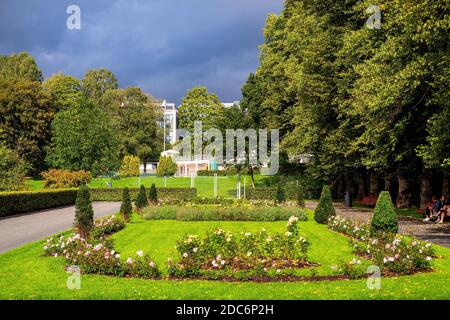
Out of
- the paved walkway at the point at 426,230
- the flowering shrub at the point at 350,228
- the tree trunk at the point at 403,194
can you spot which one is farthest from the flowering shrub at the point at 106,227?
the tree trunk at the point at 403,194

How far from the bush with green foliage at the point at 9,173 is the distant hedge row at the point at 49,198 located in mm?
1947

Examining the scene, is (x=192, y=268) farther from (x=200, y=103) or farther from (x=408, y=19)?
(x=200, y=103)

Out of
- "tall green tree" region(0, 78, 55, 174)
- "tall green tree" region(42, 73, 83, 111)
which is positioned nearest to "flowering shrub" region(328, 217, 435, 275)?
"tall green tree" region(0, 78, 55, 174)

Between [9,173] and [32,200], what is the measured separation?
11.7 feet

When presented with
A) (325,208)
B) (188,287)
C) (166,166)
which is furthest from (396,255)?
(166,166)

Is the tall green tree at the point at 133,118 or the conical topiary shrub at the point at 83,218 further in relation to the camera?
the tall green tree at the point at 133,118

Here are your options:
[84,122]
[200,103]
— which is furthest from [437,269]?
[200,103]

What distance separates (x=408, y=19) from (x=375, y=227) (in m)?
7.43

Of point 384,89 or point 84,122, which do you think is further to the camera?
point 84,122

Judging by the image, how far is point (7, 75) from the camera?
65.7 m

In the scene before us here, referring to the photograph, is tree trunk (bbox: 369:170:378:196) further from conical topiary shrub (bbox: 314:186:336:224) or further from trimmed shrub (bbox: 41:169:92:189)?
trimmed shrub (bbox: 41:169:92:189)

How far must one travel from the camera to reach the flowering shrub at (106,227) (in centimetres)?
1806

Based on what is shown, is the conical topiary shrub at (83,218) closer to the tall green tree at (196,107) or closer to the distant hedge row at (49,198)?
the distant hedge row at (49,198)

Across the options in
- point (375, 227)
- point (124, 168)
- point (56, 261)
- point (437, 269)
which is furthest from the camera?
point (124, 168)
